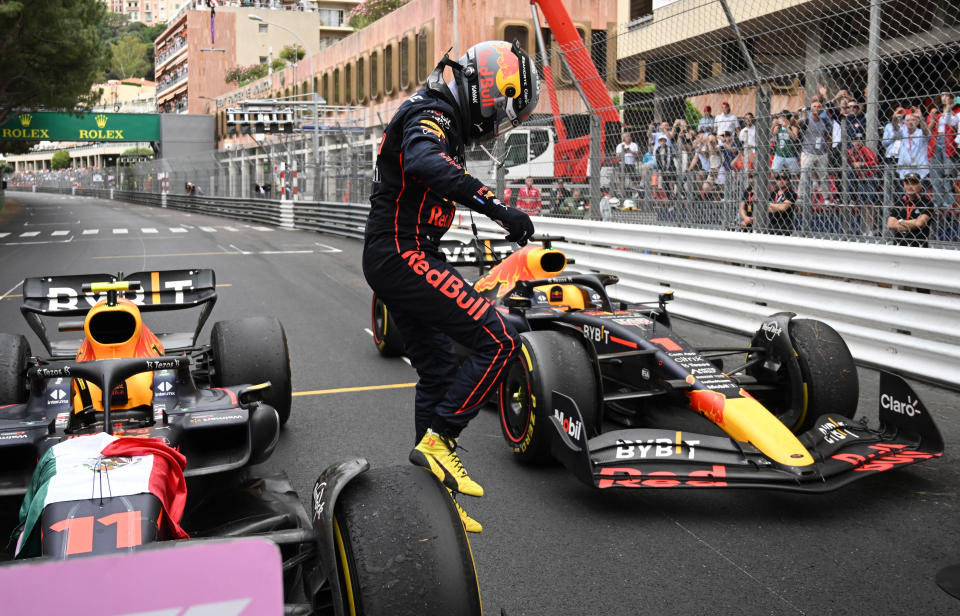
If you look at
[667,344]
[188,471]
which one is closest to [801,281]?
[667,344]

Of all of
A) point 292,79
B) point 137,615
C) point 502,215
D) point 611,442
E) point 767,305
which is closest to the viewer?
point 137,615

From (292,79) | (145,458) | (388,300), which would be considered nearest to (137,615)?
(145,458)

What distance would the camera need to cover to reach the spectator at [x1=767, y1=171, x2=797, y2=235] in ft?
26.4

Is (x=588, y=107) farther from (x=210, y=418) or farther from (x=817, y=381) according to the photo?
(x=210, y=418)

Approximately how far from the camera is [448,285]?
3.49m

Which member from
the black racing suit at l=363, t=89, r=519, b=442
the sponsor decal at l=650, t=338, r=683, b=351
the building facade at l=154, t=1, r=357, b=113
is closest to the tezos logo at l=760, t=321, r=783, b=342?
the sponsor decal at l=650, t=338, r=683, b=351

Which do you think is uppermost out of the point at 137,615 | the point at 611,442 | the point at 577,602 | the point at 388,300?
the point at 388,300

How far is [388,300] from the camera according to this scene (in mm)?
3592

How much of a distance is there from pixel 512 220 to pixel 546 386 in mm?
1376

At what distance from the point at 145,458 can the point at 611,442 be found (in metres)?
2.25

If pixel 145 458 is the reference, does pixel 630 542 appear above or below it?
below

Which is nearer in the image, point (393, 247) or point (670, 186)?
point (393, 247)

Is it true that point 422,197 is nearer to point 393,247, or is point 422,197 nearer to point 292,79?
point 393,247

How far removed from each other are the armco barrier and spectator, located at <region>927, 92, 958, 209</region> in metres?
0.43
